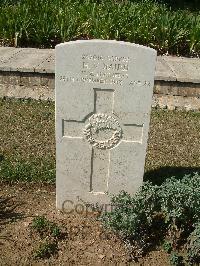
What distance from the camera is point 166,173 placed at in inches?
200

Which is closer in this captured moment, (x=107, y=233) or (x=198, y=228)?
(x=198, y=228)

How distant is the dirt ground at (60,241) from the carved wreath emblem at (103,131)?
76 centimetres

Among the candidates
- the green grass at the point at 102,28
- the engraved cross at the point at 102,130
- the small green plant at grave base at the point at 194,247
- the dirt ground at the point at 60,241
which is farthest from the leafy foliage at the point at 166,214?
the green grass at the point at 102,28

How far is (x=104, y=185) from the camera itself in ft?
13.7

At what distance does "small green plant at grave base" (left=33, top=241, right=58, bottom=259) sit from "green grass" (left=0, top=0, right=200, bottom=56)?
4746 mm

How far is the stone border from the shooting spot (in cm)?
672

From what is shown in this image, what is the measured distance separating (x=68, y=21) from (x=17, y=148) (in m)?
3.31

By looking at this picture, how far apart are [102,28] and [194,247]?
5.02 m

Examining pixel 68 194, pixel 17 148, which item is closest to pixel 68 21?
pixel 17 148

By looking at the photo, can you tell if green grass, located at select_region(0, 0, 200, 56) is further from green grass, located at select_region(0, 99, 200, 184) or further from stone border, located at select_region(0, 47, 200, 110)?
green grass, located at select_region(0, 99, 200, 184)

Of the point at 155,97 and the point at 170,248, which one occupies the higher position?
the point at 155,97

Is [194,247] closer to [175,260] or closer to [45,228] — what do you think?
[175,260]

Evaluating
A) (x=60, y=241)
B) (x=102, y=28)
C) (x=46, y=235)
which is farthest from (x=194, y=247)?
(x=102, y=28)

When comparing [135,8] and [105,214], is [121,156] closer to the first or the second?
[105,214]
